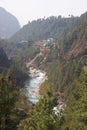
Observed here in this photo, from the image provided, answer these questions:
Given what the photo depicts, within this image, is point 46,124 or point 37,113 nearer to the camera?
point 46,124

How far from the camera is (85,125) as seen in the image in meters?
58.3

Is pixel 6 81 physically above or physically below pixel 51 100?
above

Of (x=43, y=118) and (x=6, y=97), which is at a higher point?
(x=6, y=97)

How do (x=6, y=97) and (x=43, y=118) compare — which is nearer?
(x=43, y=118)

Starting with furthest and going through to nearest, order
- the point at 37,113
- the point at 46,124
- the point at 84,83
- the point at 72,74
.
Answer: the point at 72,74 → the point at 84,83 → the point at 37,113 → the point at 46,124

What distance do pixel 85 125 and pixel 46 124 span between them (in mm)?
13100

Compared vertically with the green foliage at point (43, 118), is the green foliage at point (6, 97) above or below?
above

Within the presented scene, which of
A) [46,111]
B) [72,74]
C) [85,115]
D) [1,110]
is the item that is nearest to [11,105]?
[1,110]

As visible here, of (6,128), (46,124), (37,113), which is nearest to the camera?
(46,124)

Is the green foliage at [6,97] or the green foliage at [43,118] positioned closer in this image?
the green foliage at [43,118]

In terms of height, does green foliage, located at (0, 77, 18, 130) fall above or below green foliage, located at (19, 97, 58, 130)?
above

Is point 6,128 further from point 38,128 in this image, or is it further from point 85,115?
point 85,115

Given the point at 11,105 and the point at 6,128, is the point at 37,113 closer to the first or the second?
the point at 11,105

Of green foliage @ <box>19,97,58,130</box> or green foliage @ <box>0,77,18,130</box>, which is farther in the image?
green foliage @ <box>0,77,18,130</box>
